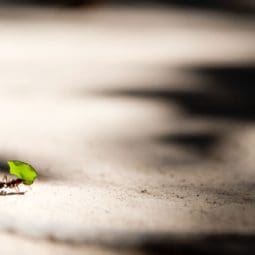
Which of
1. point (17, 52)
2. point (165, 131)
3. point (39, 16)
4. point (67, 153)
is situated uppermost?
point (39, 16)

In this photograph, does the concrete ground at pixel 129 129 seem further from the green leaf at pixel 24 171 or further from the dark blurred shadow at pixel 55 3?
the dark blurred shadow at pixel 55 3

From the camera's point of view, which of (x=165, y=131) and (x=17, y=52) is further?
(x=17, y=52)

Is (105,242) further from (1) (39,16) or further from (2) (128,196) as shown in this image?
(1) (39,16)

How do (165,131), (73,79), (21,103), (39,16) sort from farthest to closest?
(39,16), (73,79), (21,103), (165,131)

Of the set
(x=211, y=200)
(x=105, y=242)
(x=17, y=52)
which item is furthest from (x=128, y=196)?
(x=17, y=52)

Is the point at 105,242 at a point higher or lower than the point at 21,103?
lower

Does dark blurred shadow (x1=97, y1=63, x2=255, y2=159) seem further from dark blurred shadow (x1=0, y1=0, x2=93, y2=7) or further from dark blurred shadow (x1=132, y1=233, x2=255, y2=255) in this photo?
dark blurred shadow (x1=0, y1=0, x2=93, y2=7)
